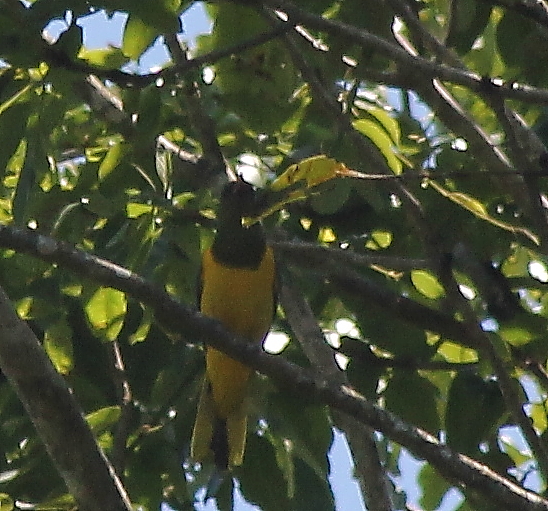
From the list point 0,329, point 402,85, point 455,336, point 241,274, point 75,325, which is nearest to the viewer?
point 0,329

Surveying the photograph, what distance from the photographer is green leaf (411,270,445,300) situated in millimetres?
2799

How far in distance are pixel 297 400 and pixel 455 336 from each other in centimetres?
41

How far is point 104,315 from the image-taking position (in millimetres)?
2588

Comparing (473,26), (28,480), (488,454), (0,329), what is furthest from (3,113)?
(488,454)

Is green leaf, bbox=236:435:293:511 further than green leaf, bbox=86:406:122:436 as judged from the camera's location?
Yes

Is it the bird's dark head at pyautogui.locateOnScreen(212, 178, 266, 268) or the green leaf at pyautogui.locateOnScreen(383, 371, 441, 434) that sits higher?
the bird's dark head at pyautogui.locateOnScreen(212, 178, 266, 268)

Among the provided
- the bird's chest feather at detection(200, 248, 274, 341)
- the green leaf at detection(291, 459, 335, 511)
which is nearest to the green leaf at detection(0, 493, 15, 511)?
the green leaf at detection(291, 459, 335, 511)

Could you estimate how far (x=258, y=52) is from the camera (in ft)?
9.85

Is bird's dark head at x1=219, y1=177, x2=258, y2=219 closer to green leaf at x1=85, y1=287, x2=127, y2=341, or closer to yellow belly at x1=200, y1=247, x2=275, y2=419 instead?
yellow belly at x1=200, y1=247, x2=275, y2=419

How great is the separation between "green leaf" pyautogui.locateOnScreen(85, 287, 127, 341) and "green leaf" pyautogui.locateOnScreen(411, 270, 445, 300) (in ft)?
2.50

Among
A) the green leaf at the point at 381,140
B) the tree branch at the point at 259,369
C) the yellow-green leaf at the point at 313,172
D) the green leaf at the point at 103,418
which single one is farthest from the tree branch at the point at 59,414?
the green leaf at the point at 381,140

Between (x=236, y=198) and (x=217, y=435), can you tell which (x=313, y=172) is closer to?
(x=236, y=198)

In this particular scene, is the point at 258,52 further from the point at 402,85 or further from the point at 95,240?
the point at 95,240

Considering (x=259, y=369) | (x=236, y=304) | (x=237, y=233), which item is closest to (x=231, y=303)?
(x=236, y=304)
